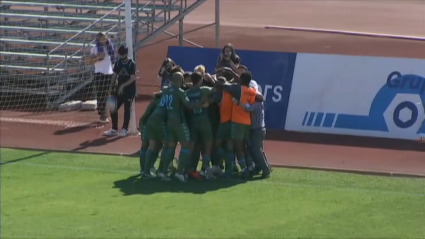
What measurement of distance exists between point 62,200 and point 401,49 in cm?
1816

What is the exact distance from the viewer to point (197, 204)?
40.8 feet

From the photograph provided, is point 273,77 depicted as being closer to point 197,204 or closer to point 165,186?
point 165,186

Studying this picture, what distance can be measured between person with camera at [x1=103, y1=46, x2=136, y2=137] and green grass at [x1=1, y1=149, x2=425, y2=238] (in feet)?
7.35

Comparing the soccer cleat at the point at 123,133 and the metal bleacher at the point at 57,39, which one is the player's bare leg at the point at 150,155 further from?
the metal bleacher at the point at 57,39

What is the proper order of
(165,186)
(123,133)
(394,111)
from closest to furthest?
(165,186) < (394,111) < (123,133)

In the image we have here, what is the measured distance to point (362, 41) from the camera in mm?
30375

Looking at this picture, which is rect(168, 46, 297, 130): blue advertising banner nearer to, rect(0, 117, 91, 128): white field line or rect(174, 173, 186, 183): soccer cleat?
rect(0, 117, 91, 128): white field line

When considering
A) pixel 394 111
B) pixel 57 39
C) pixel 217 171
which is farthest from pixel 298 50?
pixel 217 171

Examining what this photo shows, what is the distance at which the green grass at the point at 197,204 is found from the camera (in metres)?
11.1

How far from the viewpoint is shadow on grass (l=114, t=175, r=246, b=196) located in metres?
13.3

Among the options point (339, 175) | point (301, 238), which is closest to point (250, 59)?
point (339, 175)

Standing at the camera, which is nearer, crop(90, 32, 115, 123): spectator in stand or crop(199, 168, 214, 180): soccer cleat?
crop(199, 168, 214, 180): soccer cleat

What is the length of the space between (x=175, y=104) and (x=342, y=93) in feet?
16.9

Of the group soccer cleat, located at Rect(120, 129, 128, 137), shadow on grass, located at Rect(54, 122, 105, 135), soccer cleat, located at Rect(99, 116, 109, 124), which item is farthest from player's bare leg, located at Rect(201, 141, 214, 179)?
soccer cleat, located at Rect(99, 116, 109, 124)
